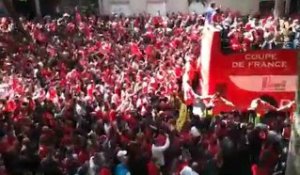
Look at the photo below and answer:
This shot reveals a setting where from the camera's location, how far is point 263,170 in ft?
34.6

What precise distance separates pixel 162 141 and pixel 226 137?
39.7 inches

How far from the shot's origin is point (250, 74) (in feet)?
51.6

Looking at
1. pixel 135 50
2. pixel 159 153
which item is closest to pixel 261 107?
pixel 159 153

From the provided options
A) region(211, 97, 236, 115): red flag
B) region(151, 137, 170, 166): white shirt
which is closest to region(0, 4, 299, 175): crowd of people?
region(151, 137, 170, 166): white shirt

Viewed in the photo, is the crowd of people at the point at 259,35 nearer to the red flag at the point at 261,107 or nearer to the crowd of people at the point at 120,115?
the crowd of people at the point at 120,115

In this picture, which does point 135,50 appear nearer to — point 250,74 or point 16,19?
point 250,74

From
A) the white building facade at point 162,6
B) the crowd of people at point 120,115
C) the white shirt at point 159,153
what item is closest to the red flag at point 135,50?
the crowd of people at point 120,115

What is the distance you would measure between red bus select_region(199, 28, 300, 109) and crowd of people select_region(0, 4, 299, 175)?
729 millimetres

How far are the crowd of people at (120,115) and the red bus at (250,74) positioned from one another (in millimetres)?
729

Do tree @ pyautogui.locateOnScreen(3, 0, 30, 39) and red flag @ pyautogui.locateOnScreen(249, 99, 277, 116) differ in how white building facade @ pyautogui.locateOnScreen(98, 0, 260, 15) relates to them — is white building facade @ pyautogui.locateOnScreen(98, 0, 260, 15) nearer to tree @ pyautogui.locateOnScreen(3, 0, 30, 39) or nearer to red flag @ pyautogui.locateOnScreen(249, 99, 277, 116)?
tree @ pyautogui.locateOnScreen(3, 0, 30, 39)

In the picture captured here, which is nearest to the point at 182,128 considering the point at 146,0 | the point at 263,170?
the point at 263,170

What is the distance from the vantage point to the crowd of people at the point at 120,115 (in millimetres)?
10852

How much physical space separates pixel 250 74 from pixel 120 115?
3665 mm

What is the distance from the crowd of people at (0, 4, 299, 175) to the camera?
10.9 metres
